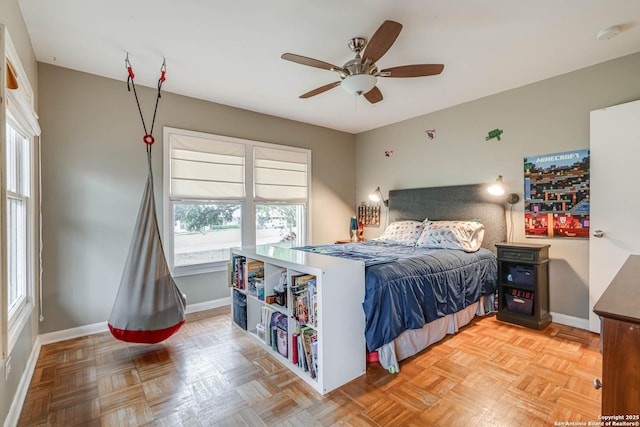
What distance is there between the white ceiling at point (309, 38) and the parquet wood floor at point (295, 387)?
8.12 ft

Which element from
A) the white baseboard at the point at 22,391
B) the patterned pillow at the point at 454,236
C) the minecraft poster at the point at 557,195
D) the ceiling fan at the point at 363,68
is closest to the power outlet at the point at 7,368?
the white baseboard at the point at 22,391

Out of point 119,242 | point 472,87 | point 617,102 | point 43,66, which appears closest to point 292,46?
point 472,87

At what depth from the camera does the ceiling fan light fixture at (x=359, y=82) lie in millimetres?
2217

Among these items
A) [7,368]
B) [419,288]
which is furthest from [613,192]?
[7,368]

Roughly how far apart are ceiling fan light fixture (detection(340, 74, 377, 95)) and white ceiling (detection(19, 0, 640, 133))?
1.15 feet

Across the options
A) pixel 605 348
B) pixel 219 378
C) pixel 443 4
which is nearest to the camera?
pixel 605 348

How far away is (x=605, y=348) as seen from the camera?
3.15 ft

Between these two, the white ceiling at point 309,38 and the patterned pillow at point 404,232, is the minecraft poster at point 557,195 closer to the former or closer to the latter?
the white ceiling at point 309,38

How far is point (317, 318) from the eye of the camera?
195 cm

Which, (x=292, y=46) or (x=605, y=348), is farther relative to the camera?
(x=292, y=46)

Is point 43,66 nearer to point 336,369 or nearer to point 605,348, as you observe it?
point 336,369

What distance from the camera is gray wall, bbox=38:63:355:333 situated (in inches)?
109

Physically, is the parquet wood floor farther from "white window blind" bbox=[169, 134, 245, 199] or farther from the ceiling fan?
the ceiling fan

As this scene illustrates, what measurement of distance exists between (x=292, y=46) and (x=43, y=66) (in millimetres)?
2277
